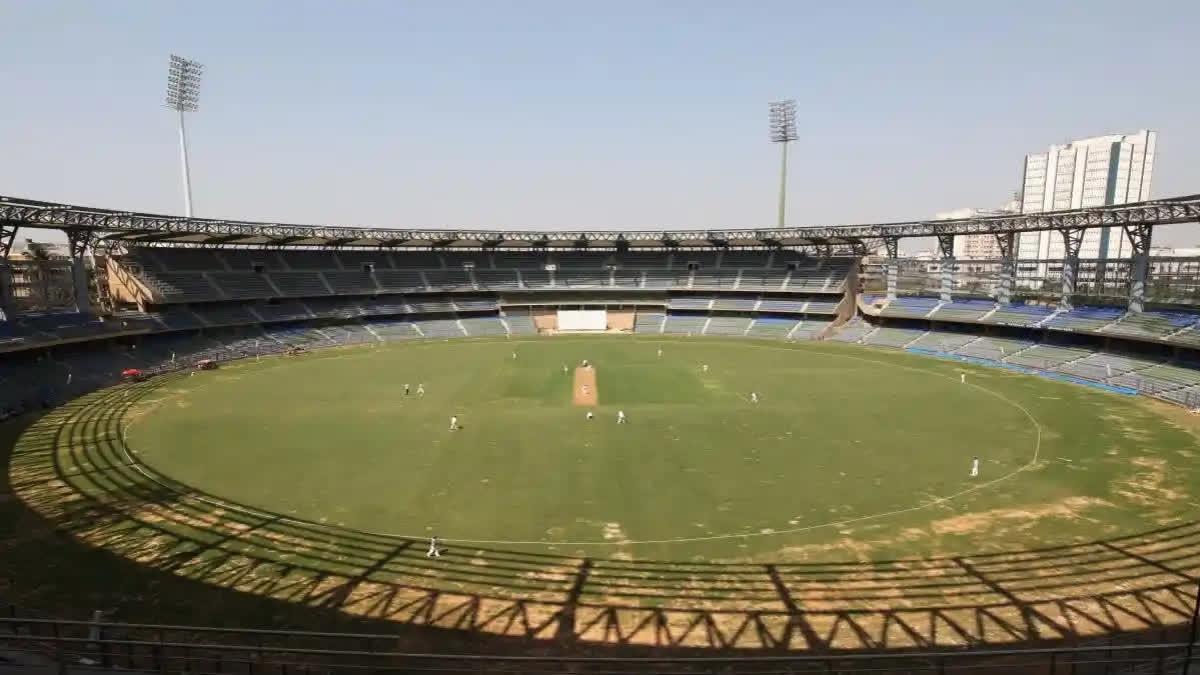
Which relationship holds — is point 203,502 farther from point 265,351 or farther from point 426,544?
point 265,351

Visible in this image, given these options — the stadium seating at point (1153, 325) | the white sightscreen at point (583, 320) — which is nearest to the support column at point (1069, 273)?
the stadium seating at point (1153, 325)

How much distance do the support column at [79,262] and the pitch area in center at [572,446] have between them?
13.3m

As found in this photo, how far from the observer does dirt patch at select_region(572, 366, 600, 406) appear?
40.6m

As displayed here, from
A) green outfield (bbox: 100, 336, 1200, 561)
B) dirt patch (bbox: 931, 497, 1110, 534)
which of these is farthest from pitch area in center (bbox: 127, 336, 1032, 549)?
dirt patch (bbox: 931, 497, 1110, 534)

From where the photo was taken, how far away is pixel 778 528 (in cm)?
2109

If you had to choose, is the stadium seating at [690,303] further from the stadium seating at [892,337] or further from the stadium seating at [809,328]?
the stadium seating at [892,337]

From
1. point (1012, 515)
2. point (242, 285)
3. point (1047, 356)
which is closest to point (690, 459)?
point (1012, 515)

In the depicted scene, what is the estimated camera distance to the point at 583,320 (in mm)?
82625

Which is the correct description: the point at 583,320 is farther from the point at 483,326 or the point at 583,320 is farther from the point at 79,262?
the point at 79,262

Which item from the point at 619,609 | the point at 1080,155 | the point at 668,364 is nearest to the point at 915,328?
the point at 668,364

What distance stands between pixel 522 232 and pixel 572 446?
173 ft

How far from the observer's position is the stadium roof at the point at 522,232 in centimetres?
4512

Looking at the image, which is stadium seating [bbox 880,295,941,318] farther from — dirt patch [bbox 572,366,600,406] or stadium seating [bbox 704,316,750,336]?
dirt patch [bbox 572,366,600,406]

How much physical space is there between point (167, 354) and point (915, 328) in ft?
242
